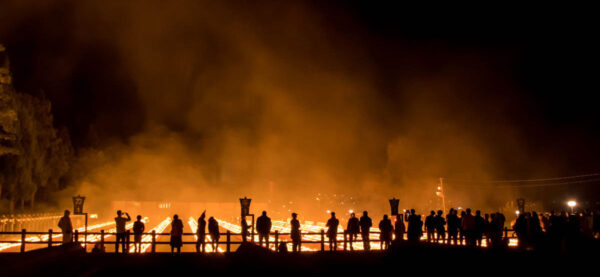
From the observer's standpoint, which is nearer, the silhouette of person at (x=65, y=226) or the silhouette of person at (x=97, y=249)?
the silhouette of person at (x=97, y=249)

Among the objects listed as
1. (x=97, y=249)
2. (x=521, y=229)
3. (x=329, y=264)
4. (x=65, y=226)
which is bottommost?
(x=329, y=264)

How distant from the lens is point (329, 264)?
58.2 ft

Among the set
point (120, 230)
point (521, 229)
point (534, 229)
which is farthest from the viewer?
point (120, 230)

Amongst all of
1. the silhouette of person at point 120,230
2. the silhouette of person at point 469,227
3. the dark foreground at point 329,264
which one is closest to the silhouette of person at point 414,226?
the silhouette of person at point 469,227

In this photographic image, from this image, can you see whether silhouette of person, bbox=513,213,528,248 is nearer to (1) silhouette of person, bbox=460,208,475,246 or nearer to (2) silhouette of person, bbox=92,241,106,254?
(1) silhouette of person, bbox=460,208,475,246

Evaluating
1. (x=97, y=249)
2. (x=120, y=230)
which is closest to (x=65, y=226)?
(x=97, y=249)

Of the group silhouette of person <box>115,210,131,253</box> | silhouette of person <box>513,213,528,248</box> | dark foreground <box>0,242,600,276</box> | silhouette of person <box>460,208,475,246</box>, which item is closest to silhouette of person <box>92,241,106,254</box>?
silhouette of person <box>115,210,131,253</box>

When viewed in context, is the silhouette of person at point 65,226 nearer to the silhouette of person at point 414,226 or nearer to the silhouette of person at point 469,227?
the silhouette of person at point 414,226

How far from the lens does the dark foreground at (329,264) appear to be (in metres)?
13.0

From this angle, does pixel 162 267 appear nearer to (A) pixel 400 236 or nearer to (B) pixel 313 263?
(B) pixel 313 263

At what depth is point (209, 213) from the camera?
121312mm

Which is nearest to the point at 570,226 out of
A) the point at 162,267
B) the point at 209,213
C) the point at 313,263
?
the point at 313,263

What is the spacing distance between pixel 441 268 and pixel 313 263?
14.9 ft

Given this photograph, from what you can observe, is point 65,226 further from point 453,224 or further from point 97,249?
point 453,224
